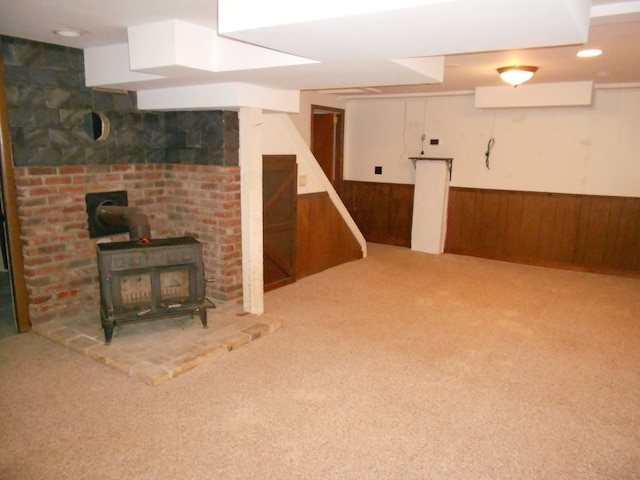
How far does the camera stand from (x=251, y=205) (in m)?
4.01

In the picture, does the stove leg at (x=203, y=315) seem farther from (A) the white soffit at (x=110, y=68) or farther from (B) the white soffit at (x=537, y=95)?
(B) the white soffit at (x=537, y=95)

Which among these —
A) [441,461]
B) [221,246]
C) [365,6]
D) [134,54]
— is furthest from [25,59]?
[441,461]

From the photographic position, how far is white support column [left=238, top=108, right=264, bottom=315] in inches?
152

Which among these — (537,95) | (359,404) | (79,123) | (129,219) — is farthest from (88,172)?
(537,95)

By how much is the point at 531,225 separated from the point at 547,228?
20cm

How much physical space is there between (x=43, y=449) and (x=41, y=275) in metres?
1.76

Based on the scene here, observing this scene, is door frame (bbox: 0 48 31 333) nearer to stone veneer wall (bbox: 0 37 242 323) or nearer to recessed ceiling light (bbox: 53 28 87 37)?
stone veneer wall (bbox: 0 37 242 323)

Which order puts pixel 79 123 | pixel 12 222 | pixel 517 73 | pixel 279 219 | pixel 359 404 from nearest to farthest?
pixel 359 404, pixel 12 222, pixel 79 123, pixel 517 73, pixel 279 219

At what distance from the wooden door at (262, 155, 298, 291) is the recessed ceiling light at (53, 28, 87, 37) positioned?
199 cm

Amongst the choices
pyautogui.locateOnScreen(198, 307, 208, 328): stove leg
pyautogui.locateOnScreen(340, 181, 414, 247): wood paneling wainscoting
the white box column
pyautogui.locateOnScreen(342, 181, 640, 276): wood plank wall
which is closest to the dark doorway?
pyautogui.locateOnScreen(340, 181, 414, 247): wood paneling wainscoting

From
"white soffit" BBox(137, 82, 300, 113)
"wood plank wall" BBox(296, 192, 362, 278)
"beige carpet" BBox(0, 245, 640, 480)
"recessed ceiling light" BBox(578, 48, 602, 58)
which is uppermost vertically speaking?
"recessed ceiling light" BBox(578, 48, 602, 58)

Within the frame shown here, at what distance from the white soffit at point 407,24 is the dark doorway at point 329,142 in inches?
199

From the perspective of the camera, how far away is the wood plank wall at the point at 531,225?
567cm

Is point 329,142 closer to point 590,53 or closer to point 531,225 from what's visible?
point 531,225
